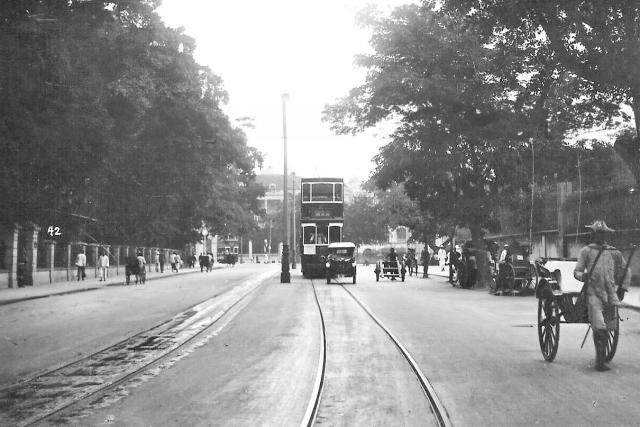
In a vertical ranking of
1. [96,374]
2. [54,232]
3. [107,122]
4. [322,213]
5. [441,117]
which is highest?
[441,117]

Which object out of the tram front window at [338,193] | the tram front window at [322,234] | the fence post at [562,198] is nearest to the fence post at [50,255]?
the tram front window at [322,234]

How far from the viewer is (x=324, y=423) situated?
5738 mm

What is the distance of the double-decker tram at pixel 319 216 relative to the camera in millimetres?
36625

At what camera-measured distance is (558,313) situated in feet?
28.6

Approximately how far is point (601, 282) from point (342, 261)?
2468 cm

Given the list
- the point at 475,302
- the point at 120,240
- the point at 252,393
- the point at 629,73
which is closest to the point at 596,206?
the point at 475,302

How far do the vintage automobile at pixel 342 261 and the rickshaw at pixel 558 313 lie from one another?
22.9m

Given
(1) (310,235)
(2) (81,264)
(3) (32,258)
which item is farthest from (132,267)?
(1) (310,235)

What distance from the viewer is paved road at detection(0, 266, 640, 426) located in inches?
239

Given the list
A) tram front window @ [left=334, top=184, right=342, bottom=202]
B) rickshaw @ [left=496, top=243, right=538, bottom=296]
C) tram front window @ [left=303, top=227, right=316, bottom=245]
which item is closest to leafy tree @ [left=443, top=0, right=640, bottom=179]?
rickshaw @ [left=496, top=243, right=538, bottom=296]

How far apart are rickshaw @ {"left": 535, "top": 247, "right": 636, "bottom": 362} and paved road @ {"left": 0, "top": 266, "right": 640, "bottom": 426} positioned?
27 centimetres

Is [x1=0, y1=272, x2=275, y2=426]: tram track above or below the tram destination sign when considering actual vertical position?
below

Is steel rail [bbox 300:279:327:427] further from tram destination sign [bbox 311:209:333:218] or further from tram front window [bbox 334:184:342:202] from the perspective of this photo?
tram front window [bbox 334:184:342:202]

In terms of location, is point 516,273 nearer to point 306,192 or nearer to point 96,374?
point 306,192
